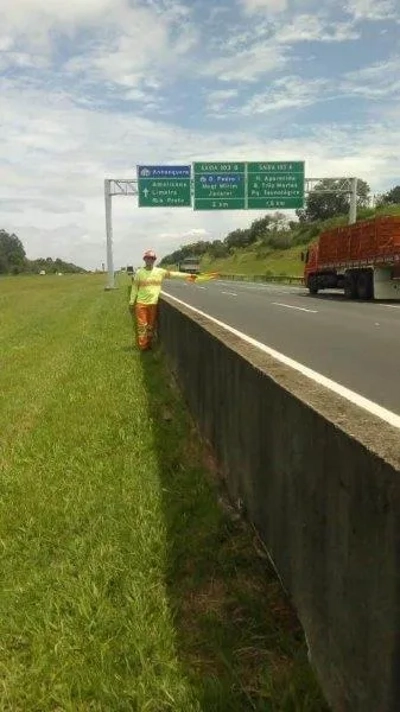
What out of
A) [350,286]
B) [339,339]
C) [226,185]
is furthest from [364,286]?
[226,185]

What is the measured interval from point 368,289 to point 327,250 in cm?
506

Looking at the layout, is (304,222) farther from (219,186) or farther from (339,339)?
(339,339)

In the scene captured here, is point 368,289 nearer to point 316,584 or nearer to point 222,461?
point 222,461

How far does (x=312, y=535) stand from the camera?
2.87 meters

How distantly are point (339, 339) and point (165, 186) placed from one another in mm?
31615

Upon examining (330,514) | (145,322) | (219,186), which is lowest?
(145,322)

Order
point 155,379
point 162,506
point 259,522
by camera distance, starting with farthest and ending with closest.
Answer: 1. point 155,379
2. point 162,506
3. point 259,522

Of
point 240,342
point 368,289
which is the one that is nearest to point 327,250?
point 368,289

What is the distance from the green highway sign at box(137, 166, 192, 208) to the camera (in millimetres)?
42812

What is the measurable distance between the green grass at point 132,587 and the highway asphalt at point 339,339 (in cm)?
220

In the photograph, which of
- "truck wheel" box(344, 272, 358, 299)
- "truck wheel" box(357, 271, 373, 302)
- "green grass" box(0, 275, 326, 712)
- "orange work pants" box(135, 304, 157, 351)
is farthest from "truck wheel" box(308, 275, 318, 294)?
"green grass" box(0, 275, 326, 712)

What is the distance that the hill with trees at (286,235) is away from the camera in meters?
80.2

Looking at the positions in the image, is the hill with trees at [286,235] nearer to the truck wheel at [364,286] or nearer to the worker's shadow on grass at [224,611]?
the truck wheel at [364,286]

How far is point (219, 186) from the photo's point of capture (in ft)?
138
